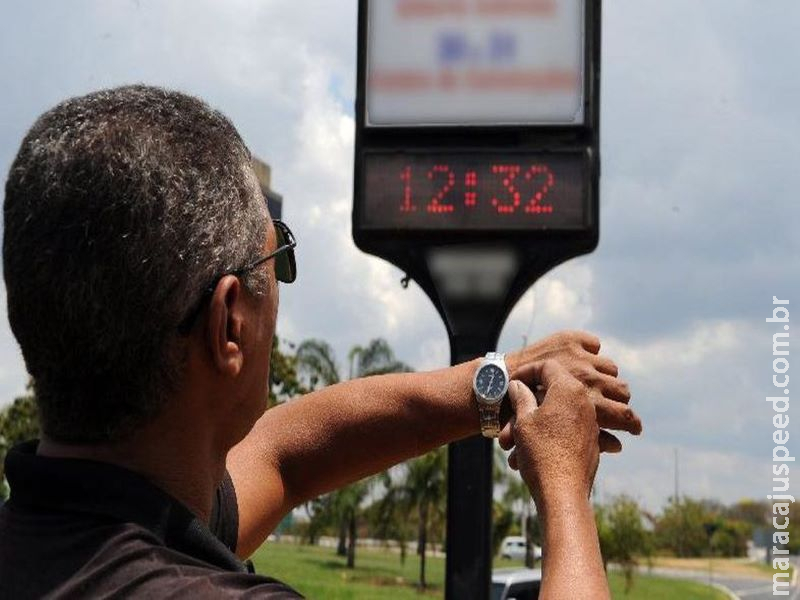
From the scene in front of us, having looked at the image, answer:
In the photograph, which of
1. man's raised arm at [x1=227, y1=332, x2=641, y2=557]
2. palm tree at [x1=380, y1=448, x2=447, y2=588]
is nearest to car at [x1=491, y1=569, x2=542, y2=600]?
man's raised arm at [x1=227, y1=332, x2=641, y2=557]

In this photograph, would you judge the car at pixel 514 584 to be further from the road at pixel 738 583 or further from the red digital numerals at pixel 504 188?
the road at pixel 738 583

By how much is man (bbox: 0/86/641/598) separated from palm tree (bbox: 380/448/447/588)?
3274 centimetres

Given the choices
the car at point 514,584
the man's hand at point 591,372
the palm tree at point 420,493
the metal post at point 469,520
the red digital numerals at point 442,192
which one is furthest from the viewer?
the palm tree at point 420,493

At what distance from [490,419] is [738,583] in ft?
186

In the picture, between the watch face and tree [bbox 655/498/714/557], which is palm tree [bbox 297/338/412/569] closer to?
tree [bbox 655/498/714/557]

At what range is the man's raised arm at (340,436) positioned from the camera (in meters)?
1.97

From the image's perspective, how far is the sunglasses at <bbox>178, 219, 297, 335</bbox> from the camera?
1.39 m

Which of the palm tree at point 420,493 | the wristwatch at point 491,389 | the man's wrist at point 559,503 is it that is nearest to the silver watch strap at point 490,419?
the wristwatch at point 491,389

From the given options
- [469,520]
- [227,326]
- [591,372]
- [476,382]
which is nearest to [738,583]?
[469,520]

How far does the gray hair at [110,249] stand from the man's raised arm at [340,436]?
2.03 feet

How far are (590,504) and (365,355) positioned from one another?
34.9 meters

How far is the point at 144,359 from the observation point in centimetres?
137

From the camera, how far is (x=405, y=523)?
124 feet

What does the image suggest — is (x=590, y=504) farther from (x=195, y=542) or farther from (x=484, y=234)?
(x=484, y=234)
